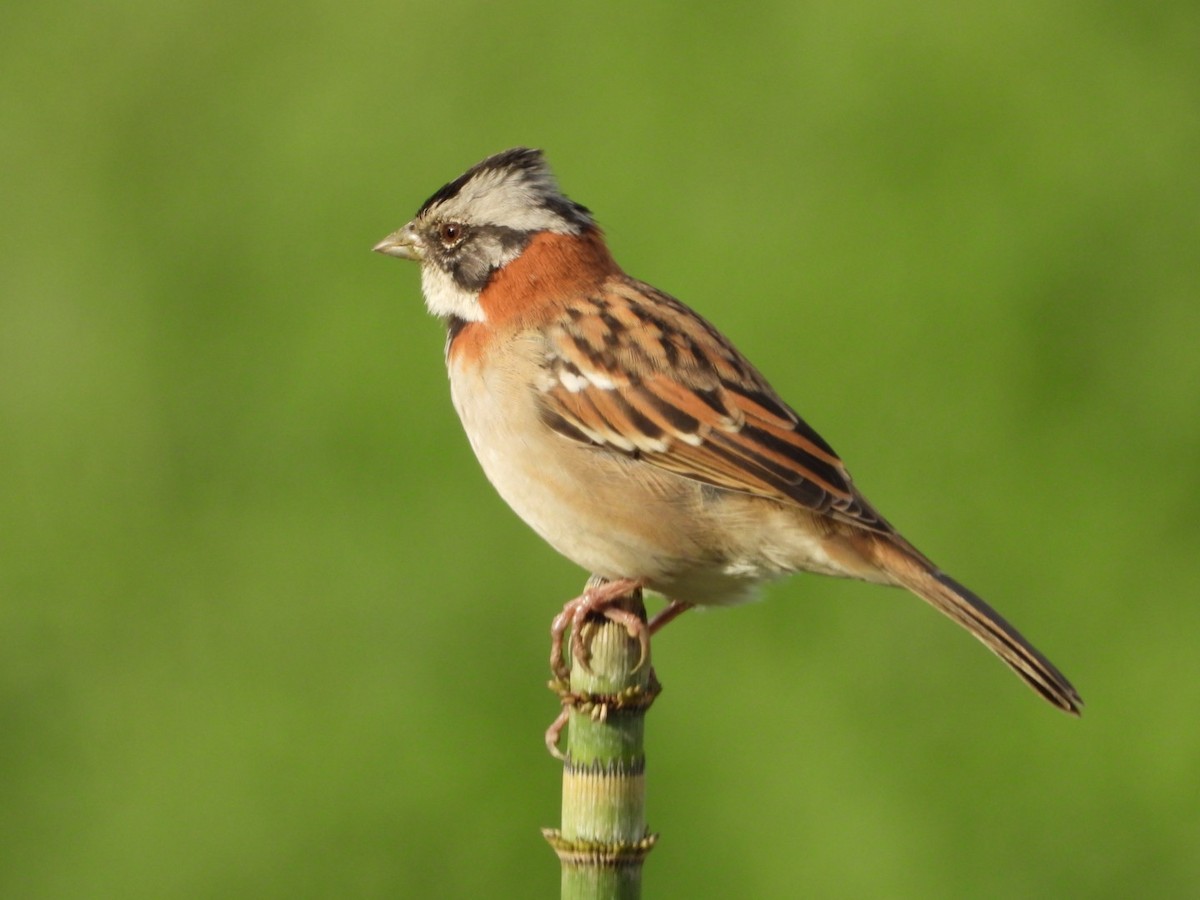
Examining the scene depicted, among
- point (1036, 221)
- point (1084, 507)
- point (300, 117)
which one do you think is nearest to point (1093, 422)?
point (1084, 507)

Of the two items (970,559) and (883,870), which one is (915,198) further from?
(883,870)

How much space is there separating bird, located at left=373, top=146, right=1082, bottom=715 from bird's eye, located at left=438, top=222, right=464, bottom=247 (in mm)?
104

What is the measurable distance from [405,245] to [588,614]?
165 centimetres

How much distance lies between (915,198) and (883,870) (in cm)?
299

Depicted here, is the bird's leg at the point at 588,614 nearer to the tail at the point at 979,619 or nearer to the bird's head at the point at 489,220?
the tail at the point at 979,619

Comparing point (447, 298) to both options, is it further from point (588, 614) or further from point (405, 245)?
point (588, 614)

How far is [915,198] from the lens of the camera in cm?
836

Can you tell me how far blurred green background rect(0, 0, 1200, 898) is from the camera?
23.4ft

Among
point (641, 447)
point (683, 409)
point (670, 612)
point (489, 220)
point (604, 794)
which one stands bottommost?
point (604, 794)

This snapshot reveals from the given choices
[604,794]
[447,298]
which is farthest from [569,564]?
[604,794]

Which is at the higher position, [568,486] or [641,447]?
[641,447]

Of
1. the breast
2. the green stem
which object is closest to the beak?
the breast

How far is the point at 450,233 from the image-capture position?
5.73m

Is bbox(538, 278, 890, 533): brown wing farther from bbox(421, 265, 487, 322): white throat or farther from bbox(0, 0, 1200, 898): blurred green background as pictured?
bbox(0, 0, 1200, 898): blurred green background
